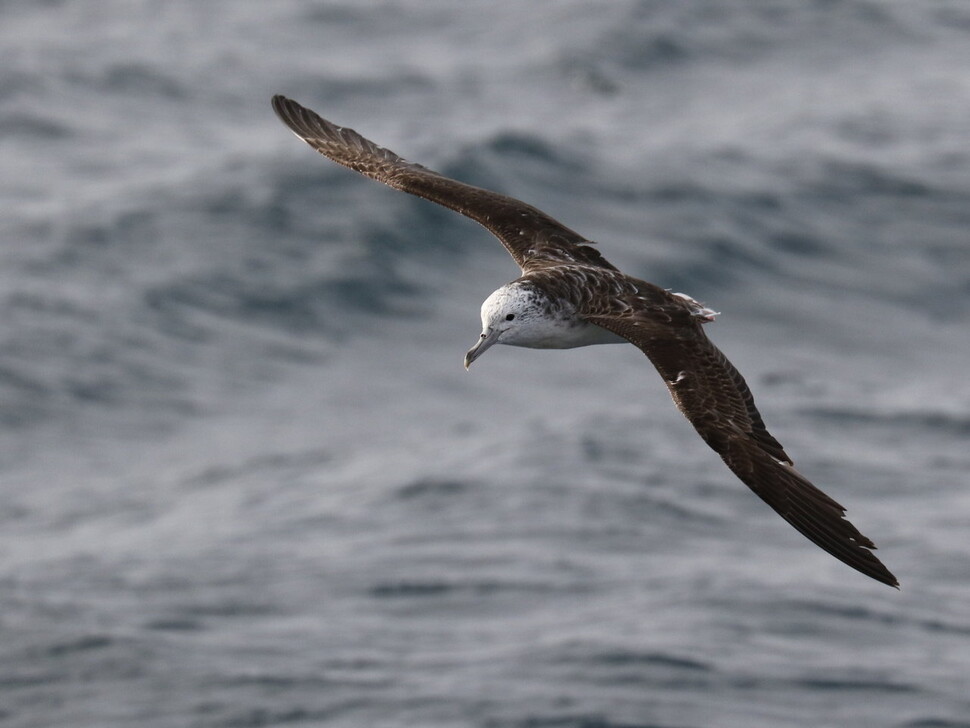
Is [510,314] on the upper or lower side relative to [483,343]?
upper

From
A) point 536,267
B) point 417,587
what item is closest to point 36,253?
point 417,587

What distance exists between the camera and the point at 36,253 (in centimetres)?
3234

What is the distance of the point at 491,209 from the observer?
16.0m

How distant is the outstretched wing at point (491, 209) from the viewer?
51.3 ft

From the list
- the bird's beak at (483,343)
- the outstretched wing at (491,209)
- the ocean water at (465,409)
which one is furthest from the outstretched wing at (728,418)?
the ocean water at (465,409)

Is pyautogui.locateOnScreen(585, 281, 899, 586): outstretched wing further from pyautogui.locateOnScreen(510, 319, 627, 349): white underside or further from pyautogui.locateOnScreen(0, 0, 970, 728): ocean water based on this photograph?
pyautogui.locateOnScreen(0, 0, 970, 728): ocean water

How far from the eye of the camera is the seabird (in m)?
12.3

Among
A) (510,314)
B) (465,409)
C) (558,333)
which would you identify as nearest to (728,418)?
(558,333)

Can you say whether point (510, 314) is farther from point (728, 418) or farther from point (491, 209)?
point (491, 209)

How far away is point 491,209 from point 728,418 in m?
4.01

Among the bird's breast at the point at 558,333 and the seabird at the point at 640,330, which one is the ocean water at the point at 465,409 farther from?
the bird's breast at the point at 558,333

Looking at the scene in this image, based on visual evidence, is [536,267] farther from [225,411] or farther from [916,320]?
[916,320]

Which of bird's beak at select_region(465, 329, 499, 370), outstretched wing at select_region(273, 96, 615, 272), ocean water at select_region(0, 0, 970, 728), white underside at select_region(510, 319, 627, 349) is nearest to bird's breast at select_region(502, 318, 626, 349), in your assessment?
white underside at select_region(510, 319, 627, 349)

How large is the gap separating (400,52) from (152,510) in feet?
57.6
